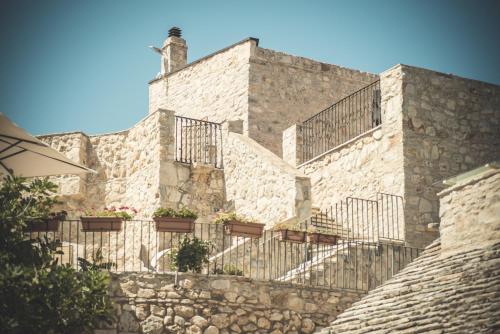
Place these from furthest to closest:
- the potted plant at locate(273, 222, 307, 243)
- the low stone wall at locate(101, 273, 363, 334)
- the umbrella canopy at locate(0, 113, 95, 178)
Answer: the potted plant at locate(273, 222, 307, 243) < the low stone wall at locate(101, 273, 363, 334) < the umbrella canopy at locate(0, 113, 95, 178)

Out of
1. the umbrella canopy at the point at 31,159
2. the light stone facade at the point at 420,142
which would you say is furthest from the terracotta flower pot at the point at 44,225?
the light stone facade at the point at 420,142

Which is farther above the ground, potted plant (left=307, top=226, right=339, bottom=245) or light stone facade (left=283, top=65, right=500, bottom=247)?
light stone facade (left=283, top=65, right=500, bottom=247)

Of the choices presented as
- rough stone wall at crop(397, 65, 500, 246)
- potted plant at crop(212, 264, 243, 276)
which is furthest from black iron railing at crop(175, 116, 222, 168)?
potted plant at crop(212, 264, 243, 276)

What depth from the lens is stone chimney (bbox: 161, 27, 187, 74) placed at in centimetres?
3092

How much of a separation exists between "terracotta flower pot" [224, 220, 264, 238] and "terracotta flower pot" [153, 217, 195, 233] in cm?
76

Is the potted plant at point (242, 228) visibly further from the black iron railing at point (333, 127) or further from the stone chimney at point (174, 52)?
the stone chimney at point (174, 52)

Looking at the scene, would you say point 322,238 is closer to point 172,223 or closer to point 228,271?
point 228,271

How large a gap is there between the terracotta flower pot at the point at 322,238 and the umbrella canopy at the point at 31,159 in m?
4.24

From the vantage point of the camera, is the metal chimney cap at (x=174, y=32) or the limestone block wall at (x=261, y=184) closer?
the limestone block wall at (x=261, y=184)

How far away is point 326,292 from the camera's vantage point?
1828 cm

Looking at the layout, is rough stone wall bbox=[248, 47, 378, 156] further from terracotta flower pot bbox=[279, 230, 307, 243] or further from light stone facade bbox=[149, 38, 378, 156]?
terracotta flower pot bbox=[279, 230, 307, 243]

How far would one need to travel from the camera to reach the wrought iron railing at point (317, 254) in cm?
1870

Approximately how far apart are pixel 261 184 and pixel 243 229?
508cm

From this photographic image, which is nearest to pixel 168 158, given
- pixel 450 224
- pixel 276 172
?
pixel 276 172
